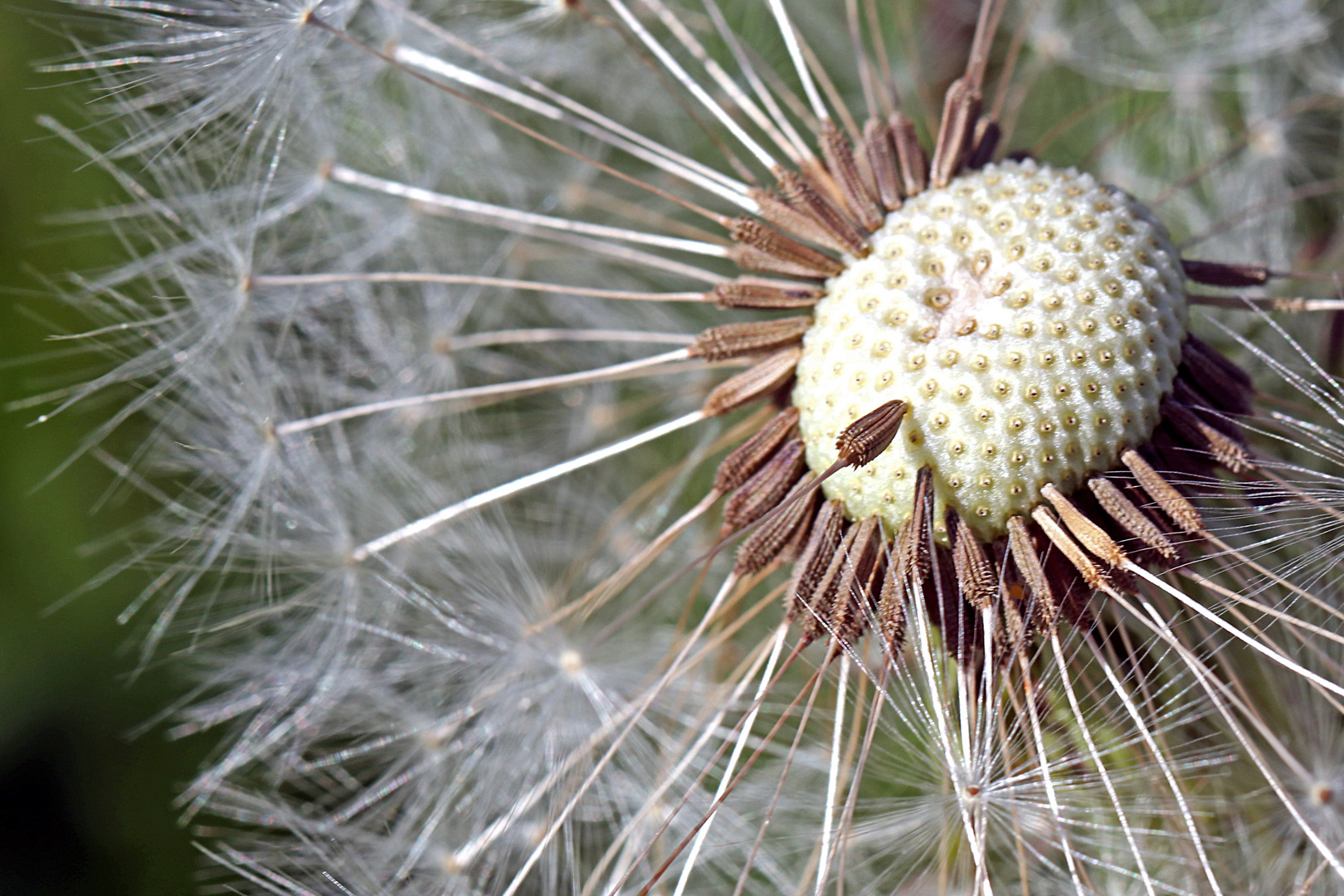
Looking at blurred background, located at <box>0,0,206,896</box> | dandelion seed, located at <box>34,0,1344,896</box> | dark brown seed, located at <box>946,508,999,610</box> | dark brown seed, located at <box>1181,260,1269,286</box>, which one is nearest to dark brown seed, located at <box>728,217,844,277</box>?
dandelion seed, located at <box>34,0,1344,896</box>

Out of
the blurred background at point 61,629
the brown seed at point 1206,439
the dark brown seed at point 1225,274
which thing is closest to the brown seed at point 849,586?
the brown seed at point 1206,439

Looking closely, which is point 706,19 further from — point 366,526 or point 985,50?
point 366,526

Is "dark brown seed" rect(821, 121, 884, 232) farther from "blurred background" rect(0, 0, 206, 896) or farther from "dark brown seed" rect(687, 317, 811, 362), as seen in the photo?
"blurred background" rect(0, 0, 206, 896)

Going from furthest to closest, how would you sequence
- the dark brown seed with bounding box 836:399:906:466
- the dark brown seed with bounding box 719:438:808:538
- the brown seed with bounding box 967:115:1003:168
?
the brown seed with bounding box 967:115:1003:168, the dark brown seed with bounding box 719:438:808:538, the dark brown seed with bounding box 836:399:906:466

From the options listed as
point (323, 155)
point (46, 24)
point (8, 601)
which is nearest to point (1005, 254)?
point (323, 155)

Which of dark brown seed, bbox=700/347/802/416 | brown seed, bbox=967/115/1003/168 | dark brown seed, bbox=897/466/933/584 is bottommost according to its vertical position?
dark brown seed, bbox=897/466/933/584

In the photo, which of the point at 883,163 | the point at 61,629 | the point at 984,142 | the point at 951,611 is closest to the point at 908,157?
the point at 883,163
